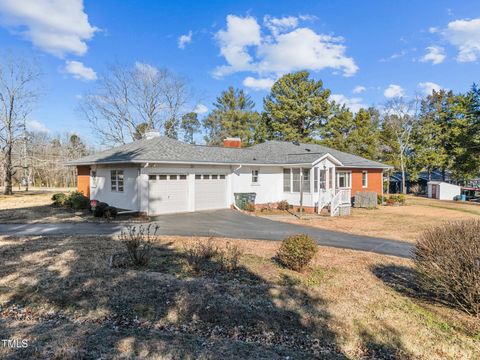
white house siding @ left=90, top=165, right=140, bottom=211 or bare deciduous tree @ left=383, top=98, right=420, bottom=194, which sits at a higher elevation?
bare deciduous tree @ left=383, top=98, right=420, bottom=194

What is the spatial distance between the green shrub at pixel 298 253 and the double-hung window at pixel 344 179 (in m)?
17.0

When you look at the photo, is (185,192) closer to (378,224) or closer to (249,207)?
(249,207)

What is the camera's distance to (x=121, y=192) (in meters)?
17.2

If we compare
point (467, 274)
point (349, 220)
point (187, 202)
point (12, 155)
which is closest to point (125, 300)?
point (467, 274)

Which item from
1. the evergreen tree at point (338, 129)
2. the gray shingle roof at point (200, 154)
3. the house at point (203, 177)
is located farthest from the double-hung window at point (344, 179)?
the evergreen tree at point (338, 129)

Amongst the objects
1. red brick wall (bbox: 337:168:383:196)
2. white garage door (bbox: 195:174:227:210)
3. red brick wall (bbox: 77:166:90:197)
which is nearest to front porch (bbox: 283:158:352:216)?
white garage door (bbox: 195:174:227:210)

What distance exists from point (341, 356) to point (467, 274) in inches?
108

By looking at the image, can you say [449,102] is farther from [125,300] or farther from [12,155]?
[12,155]

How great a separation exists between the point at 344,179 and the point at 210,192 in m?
11.3

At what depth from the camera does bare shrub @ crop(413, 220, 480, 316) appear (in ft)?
16.9

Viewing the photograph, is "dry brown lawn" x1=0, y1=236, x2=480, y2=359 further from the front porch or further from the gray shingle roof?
the front porch

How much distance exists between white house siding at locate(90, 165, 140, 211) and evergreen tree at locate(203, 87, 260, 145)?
27320mm

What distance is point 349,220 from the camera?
664 inches

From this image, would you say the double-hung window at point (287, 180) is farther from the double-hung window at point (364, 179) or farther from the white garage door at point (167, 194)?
the double-hung window at point (364, 179)
